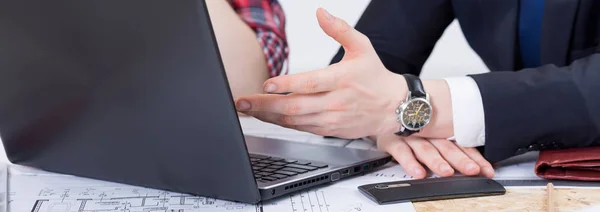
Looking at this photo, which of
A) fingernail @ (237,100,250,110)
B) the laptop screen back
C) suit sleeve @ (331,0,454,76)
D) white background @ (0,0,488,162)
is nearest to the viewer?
the laptop screen back

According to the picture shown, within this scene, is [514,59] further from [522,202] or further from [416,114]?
[522,202]

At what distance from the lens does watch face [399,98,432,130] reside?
100 centimetres

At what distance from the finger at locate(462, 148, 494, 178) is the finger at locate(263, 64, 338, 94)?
0.25m

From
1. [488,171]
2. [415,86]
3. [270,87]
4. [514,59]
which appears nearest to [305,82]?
[270,87]

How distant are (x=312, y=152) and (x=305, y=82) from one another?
184 mm

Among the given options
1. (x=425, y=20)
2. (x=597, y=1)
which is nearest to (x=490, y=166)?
(x=597, y=1)

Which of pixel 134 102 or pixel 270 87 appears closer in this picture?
pixel 134 102

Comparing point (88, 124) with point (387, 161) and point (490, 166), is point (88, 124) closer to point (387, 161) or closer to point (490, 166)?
point (387, 161)

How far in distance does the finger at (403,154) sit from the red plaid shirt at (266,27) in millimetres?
723

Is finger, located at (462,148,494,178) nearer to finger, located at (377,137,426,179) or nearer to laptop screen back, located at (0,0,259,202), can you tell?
finger, located at (377,137,426,179)

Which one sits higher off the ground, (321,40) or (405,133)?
(405,133)

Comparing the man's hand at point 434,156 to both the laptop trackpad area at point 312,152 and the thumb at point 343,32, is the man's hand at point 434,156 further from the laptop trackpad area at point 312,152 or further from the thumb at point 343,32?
the thumb at point 343,32

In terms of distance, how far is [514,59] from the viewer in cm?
139

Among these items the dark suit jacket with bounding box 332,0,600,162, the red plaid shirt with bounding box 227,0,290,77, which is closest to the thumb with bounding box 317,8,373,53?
the dark suit jacket with bounding box 332,0,600,162
